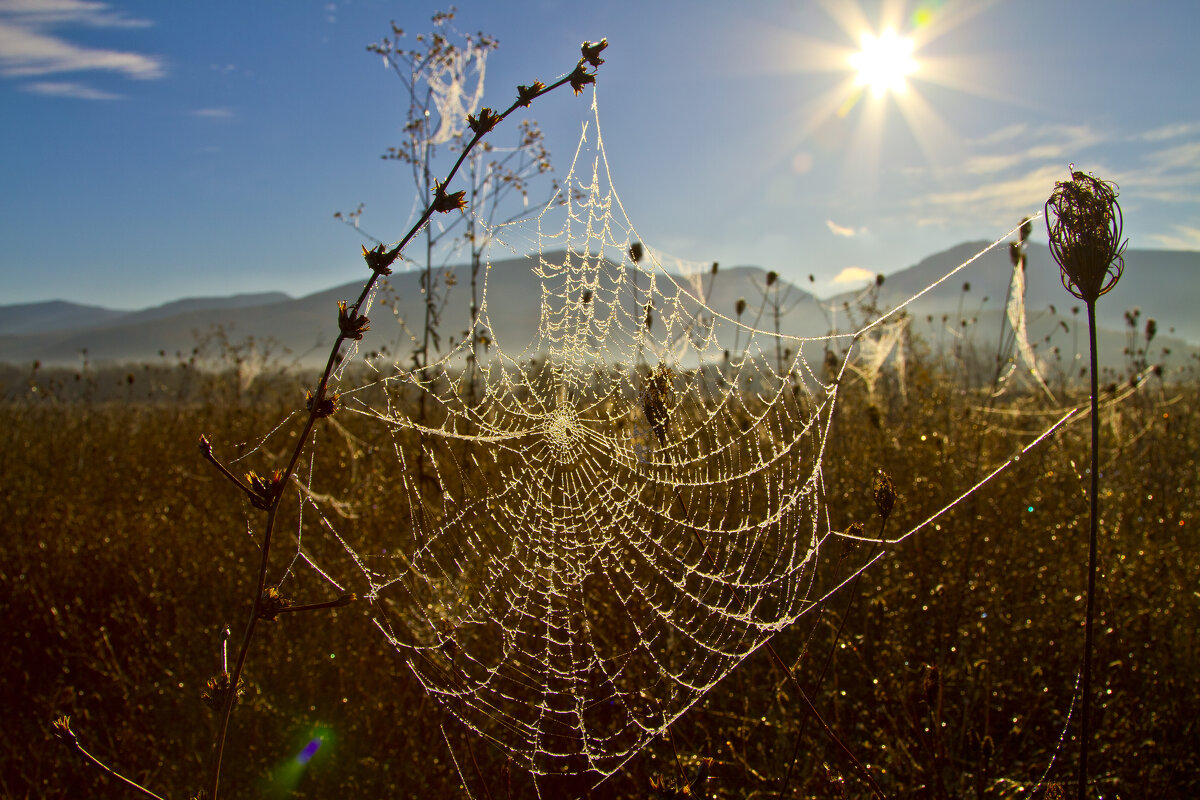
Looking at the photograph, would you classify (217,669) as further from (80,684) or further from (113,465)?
(113,465)

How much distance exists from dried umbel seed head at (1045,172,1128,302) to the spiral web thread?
93cm

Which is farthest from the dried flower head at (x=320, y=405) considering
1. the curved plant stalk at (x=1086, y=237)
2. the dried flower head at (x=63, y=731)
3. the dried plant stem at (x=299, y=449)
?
the curved plant stalk at (x=1086, y=237)

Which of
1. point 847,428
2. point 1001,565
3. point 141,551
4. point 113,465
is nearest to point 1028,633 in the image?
point 1001,565

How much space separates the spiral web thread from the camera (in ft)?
7.84

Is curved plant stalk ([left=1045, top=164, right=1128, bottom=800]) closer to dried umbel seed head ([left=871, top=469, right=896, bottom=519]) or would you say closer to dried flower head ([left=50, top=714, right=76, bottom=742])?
dried umbel seed head ([left=871, top=469, right=896, bottom=519])

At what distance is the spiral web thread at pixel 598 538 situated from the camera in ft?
7.84

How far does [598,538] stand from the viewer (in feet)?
10.4

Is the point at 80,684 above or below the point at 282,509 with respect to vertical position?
below

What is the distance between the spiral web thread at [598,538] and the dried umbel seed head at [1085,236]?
0.93 meters

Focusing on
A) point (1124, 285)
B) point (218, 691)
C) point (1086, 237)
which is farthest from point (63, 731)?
point (1124, 285)

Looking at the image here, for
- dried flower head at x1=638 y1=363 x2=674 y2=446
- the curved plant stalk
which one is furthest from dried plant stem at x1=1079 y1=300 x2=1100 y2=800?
dried flower head at x1=638 y1=363 x2=674 y2=446

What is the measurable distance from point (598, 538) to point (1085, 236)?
233cm

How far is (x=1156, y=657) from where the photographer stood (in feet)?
8.83

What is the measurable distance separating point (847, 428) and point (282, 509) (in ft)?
12.5
